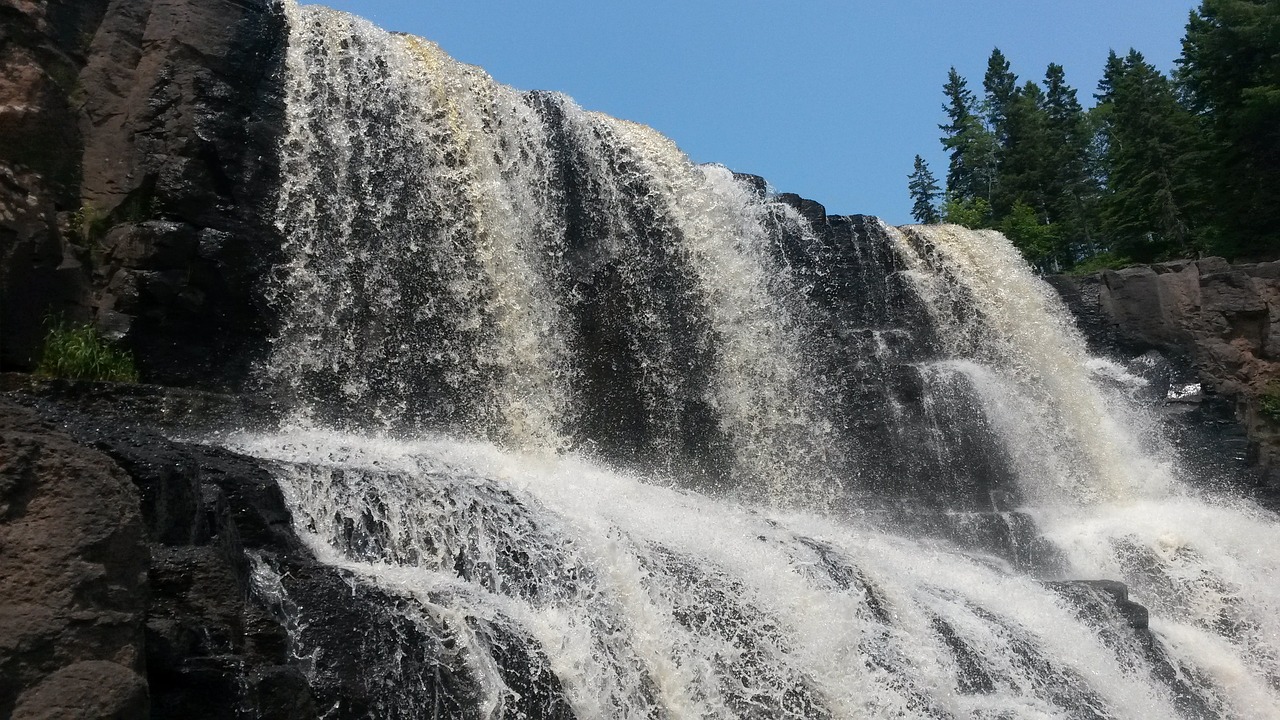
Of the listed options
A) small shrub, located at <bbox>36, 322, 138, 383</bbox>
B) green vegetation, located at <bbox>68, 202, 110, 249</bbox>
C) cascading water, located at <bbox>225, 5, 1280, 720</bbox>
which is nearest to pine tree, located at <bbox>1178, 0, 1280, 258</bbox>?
cascading water, located at <bbox>225, 5, 1280, 720</bbox>

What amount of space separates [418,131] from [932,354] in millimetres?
9627

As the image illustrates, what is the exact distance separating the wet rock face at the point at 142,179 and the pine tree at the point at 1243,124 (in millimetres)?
22599

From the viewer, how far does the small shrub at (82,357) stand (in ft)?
29.3

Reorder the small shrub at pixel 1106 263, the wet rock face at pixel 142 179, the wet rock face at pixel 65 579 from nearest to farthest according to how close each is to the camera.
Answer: the wet rock face at pixel 65 579 < the wet rock face at pixel 142 179 < the small shrub at pixel 1106 263

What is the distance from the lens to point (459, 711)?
18.1ft

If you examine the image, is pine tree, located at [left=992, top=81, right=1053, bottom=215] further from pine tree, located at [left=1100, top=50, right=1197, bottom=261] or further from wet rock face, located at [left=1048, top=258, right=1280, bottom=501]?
wet rock face, located at [left=1048, top=258, right=1280, bottom=501]

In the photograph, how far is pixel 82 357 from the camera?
359 inches

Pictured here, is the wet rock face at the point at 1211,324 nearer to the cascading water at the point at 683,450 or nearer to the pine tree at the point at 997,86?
the cascading water at the point at 683,450

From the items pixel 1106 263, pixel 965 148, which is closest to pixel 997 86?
pixel 965 148

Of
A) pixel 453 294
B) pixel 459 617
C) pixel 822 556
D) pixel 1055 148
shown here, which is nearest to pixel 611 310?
pixel 453 294

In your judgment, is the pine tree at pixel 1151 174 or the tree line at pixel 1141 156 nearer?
the tree line at pixel 1141 156

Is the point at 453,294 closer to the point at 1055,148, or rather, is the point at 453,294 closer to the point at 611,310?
the point at 611,310

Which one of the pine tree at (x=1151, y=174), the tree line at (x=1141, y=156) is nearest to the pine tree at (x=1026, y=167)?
the tree line at (x=1141, y=156)

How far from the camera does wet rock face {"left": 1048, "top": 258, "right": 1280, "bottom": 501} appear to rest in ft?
56.9
